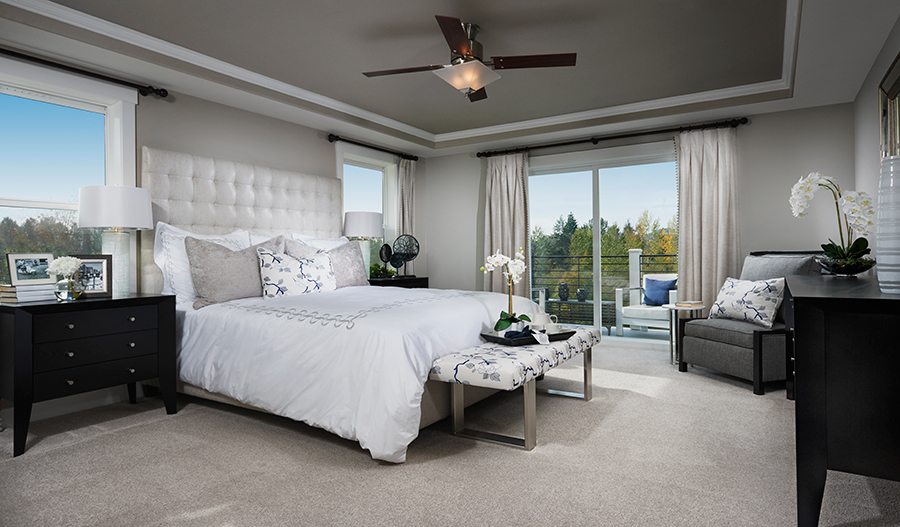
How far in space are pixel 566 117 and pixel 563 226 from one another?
1.31 m

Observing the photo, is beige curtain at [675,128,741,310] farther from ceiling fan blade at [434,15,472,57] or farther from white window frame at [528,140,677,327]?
ceiling fan blade at [434,15,472,57]

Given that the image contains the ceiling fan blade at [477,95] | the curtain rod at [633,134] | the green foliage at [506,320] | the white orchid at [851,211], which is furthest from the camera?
the curtain rod at [633,134]

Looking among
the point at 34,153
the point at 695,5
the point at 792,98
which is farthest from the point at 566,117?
the point at 34,153

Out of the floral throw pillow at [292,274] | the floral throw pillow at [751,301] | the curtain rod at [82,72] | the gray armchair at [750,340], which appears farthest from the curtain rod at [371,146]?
the floral throw pillow at [751,301]

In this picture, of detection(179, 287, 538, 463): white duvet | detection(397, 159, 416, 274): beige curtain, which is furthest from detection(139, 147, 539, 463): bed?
detection(397, 159, 416, 274): beige curtain

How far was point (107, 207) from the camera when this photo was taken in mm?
3160

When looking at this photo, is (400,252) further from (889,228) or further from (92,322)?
(889,228)

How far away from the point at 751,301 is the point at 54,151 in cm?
514

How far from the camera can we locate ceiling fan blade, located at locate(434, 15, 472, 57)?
267 centimetres

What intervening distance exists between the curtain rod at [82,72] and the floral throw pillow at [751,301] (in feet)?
15.4

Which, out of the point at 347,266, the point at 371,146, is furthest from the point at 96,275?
the point at 371,146

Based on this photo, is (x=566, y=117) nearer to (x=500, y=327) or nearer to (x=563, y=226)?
(x=563, y=226)

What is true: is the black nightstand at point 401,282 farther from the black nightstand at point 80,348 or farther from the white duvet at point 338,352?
the black nightstand at point 80,348

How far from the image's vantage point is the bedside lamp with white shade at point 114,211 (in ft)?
10.3
